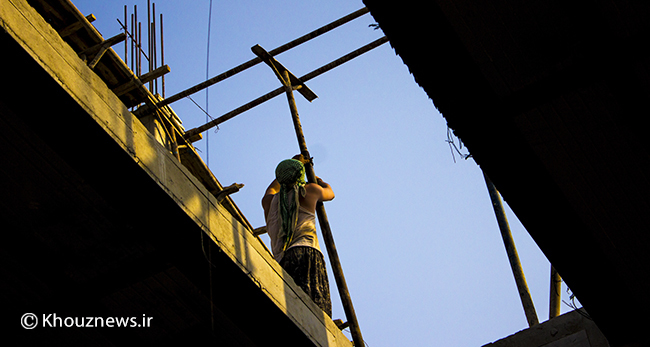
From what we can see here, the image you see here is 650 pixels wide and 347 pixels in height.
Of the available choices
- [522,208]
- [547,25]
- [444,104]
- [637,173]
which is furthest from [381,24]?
[637,173]

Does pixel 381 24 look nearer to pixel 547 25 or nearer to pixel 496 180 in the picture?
pixel 547 25

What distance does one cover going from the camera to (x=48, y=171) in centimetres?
380

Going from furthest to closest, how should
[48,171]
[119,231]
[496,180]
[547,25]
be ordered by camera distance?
[119,231]
[48,171]
[496,180]
[547,25]

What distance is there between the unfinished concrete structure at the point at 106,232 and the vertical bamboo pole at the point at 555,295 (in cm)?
182

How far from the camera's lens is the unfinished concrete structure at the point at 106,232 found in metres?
3.45

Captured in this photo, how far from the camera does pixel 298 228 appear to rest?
5.32 metres

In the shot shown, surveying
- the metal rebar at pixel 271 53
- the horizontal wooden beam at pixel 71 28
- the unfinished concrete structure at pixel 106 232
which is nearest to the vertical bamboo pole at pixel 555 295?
the unfinished concrete structure at pixel 106 232

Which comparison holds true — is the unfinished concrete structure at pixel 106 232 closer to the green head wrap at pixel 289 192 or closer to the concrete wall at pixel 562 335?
the green head wrap at pixel 289 192

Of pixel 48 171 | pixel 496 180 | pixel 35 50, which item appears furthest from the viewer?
pixel 48 171

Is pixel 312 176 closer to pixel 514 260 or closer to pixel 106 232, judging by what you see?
pixel 514 260

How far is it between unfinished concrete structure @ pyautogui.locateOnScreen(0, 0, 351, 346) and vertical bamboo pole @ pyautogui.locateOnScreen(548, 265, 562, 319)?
5.97 feet

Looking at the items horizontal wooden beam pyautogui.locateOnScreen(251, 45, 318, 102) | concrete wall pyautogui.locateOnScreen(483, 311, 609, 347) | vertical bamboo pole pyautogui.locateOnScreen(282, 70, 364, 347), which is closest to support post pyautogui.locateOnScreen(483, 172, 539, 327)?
concrete wall pyautogui.locateOnScreen(483, 311, 609, 347)

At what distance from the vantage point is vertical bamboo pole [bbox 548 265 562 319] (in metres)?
5.41

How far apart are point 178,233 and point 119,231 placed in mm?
427
